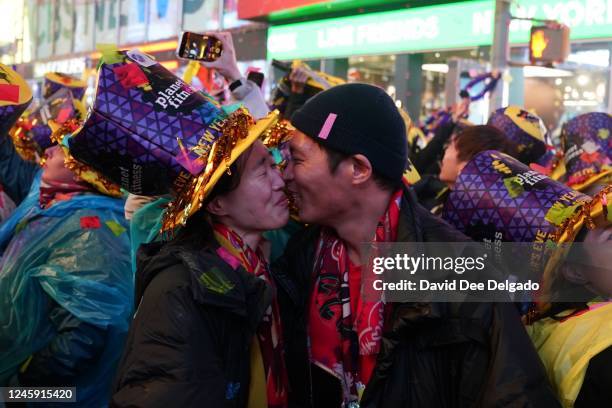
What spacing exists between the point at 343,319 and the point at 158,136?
794mm

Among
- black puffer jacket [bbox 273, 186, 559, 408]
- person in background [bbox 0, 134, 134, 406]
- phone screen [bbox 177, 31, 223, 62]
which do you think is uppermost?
phone screen [bbox 177, 31, 223, 62]

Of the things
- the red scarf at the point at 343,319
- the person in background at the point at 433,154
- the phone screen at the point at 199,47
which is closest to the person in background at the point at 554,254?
the red scarf at the point at 343,319

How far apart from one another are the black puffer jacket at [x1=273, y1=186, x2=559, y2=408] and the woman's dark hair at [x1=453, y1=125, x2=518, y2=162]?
148cm

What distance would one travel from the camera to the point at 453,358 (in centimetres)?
181

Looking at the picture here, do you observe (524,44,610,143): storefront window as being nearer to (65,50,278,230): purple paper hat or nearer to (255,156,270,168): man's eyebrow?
(255,156,270,168): man's eyebrow

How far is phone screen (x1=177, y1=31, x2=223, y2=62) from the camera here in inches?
116

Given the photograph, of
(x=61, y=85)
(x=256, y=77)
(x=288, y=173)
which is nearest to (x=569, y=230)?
(x=288, y=173)

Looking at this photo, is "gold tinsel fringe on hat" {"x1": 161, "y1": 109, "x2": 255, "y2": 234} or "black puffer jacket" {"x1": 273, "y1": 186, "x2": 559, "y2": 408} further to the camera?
"gold tinsel fringe on hat" {"x1": 161, "y1": 109, "x2": 255, "y2": 234}

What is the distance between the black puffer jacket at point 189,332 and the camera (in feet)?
→ 5.49

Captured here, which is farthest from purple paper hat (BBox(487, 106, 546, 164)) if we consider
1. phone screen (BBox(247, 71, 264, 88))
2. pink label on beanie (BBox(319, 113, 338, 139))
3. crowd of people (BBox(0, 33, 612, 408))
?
pink label on beanie (BBox(319, 113, 338, 139))

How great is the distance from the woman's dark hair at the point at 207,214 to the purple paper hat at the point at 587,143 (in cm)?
230

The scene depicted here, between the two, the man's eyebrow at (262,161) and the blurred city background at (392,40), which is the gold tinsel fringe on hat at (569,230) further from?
the blurred city background at (392,40)

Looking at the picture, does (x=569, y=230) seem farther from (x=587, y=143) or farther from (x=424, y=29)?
(x=424, y=29)

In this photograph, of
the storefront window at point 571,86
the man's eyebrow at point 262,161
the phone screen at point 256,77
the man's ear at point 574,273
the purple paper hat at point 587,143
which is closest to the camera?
the man's ear at point 574,273
